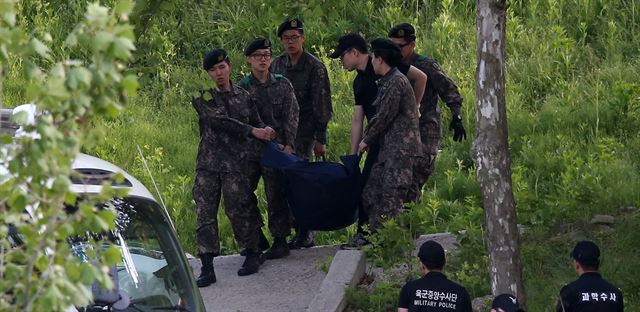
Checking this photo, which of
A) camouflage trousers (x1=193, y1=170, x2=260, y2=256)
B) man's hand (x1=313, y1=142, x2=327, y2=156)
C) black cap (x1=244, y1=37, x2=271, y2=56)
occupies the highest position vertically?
black cap (x1=244, y1=37, x2=271, y2=56)

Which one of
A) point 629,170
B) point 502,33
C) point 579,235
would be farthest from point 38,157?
point 629,170

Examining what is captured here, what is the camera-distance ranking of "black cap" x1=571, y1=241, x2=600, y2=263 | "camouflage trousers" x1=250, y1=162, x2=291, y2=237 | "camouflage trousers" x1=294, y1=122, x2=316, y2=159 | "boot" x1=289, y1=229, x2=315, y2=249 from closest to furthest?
"black cap" x1=571, y1=241, x2=600, y2=263 < "camouflage trousers" x1=250, y1=162, x2=291, y2=237 < "camouflage trousers" x1=294, y1=122, x2=316, y2=159 < "boot" x1=289, y1=229, x2=315, y2=249

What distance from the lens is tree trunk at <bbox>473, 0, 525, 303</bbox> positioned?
24.7 feet

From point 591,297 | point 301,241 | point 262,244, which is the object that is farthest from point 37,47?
point 301,241

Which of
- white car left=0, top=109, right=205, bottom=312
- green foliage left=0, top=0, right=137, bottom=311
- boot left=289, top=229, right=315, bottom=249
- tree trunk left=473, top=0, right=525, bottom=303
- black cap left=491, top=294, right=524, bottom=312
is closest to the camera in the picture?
green foliage left=0, top=0, right=137, bottom=311

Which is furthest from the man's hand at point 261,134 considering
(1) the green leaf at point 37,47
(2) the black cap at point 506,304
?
(1) the green leaf at point 37,47

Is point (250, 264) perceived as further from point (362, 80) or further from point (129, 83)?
point (129, 83)

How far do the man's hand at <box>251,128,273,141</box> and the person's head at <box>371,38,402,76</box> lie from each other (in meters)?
0.98

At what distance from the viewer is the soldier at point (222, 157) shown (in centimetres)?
982

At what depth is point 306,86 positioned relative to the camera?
10.7 meters

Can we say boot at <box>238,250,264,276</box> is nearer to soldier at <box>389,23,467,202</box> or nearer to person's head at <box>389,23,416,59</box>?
soldier at <box>389,23,467,202</box>

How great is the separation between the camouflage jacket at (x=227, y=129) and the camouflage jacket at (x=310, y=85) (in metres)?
0.72

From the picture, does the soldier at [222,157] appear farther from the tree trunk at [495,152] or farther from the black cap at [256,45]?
the tree trunk at [495,152]

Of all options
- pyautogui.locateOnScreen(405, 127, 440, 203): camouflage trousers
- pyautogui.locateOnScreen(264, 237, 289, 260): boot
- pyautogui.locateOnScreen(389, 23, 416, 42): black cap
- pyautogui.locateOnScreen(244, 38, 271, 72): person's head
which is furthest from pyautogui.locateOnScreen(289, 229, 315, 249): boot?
pyautogui.locateOnScreen(389, 23, 416, 42): black cap
